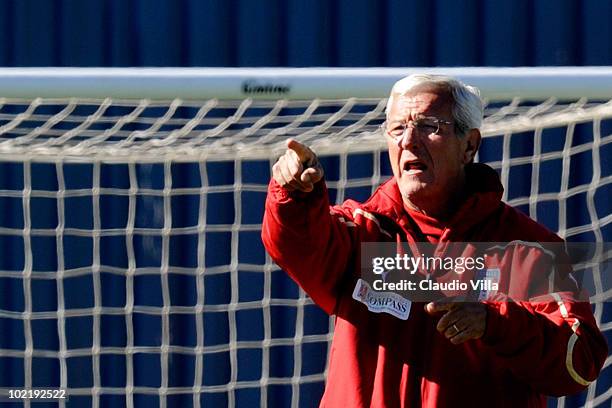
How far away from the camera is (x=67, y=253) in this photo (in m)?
4.14

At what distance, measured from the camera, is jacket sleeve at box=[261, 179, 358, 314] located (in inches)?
75.2

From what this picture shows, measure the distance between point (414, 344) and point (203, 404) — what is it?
2.29m

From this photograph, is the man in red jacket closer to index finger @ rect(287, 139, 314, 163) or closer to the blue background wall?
index finger @ rect(287, 139, 314, 163)

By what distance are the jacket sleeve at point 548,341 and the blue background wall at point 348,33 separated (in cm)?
236

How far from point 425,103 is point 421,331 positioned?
0.38 m

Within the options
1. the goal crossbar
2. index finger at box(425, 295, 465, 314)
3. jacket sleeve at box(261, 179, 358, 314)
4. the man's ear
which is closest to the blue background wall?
the goal crossbar

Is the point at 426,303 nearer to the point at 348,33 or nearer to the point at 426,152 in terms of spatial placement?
the point at 426,152

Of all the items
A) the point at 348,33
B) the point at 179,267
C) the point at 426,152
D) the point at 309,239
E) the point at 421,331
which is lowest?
the point at 179,267

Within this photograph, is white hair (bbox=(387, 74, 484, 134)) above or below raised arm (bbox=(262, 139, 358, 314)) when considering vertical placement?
above

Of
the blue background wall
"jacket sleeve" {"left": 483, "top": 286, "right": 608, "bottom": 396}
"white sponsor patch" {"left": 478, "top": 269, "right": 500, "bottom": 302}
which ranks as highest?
the blue background wall

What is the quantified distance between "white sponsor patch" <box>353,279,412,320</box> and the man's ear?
0.87 ft

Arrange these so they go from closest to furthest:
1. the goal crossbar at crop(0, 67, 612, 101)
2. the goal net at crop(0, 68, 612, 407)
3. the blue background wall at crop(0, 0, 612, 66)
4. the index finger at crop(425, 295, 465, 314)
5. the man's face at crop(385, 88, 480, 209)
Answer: the index finger at crop(425, 295, 465, 314) → the man's face at crop(385, 88, 480, 209) → the goal crossbar at crop(0, 67, 612, 101) → the goal net at crop(0, 68, 612, 407) → the blue background wall at crop(0, 0, 612, 66)

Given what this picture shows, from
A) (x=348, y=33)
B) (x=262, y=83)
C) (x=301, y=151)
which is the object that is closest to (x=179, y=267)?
(x=348, y=33)

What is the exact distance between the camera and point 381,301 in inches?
78.3
